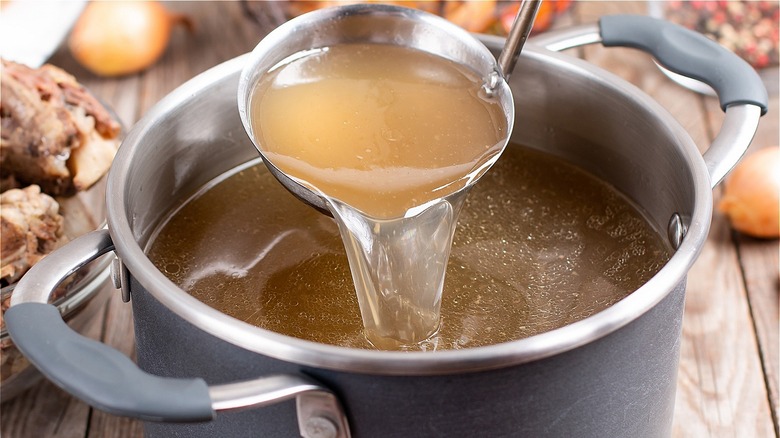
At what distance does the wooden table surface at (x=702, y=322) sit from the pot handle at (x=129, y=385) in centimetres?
50

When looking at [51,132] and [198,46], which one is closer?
[51,132]

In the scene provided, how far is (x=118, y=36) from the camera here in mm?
1883

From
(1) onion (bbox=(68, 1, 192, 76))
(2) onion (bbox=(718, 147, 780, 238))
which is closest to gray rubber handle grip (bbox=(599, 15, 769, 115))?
(2) onion (bbox=(718, 147, 780, 238))

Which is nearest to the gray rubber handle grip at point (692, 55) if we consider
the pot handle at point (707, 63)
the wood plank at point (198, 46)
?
the pot handle at point (707, 63)

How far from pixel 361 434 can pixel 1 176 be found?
76 cm

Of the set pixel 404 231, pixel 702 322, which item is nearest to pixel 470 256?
pixel 404 231

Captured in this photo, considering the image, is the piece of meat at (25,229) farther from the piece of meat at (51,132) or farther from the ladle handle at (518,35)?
the ladle handle at (518,35)

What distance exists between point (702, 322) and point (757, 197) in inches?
9.2

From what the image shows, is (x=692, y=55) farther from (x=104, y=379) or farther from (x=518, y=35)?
(x=104, y=379)

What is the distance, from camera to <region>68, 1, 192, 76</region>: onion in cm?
188

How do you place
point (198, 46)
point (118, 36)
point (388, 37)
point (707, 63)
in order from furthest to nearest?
point (198, 46) → point (118, 36) → point (388, 37) → point (707, 63)

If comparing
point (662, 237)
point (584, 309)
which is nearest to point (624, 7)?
point (662, 237)

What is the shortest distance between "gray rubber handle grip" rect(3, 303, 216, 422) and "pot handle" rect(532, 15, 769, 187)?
23.4 inches

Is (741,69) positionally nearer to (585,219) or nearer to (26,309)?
(585,219)
